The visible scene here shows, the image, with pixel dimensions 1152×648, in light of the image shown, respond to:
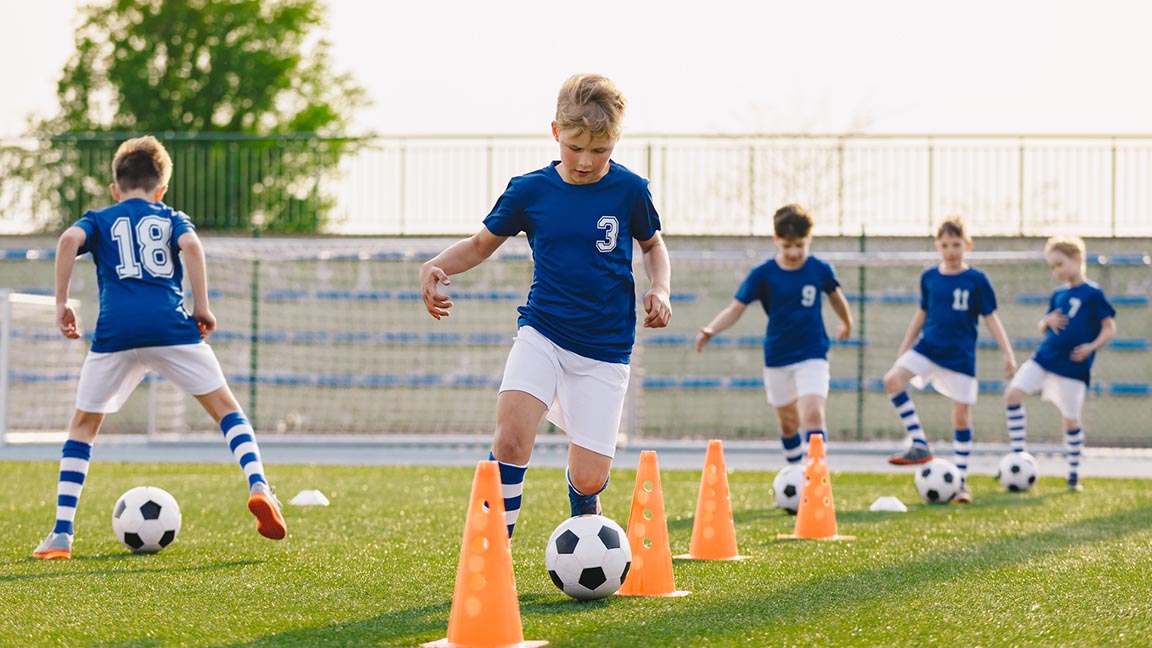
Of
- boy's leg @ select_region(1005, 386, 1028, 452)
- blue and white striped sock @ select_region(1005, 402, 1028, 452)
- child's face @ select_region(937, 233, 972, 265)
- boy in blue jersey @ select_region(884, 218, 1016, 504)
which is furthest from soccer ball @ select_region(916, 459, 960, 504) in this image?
blue and white striped sock @ select_region(1005, 402, 1028, 452)

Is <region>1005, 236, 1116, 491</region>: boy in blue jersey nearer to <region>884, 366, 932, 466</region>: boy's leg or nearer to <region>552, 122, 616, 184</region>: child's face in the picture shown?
<region>884, 366, 932, 466</region>: boy's leg

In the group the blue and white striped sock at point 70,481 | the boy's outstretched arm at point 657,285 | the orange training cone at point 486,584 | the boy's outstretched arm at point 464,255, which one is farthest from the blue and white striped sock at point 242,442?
the orange training cone at point 486,584

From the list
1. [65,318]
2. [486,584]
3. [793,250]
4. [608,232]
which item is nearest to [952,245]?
[793,250]

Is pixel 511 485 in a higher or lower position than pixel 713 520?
higher

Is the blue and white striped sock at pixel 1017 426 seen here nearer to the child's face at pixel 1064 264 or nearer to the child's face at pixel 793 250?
the child's face at pixel 1064 264

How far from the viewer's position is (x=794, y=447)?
8.80 metres

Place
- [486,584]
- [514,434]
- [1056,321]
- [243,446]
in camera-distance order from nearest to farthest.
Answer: [486,584]
[514,434]
[243,446]
[1056,321]

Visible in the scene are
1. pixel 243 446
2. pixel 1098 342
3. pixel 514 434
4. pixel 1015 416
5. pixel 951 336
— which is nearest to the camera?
pixel 514 434

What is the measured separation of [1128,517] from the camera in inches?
308

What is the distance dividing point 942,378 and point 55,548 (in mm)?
6114

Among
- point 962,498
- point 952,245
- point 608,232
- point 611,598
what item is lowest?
point 962,498

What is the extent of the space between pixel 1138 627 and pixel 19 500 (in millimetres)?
6842

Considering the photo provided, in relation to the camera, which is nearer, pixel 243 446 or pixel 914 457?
pixel 243 446

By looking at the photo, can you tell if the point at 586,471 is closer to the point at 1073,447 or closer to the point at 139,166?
the point at 139,166
